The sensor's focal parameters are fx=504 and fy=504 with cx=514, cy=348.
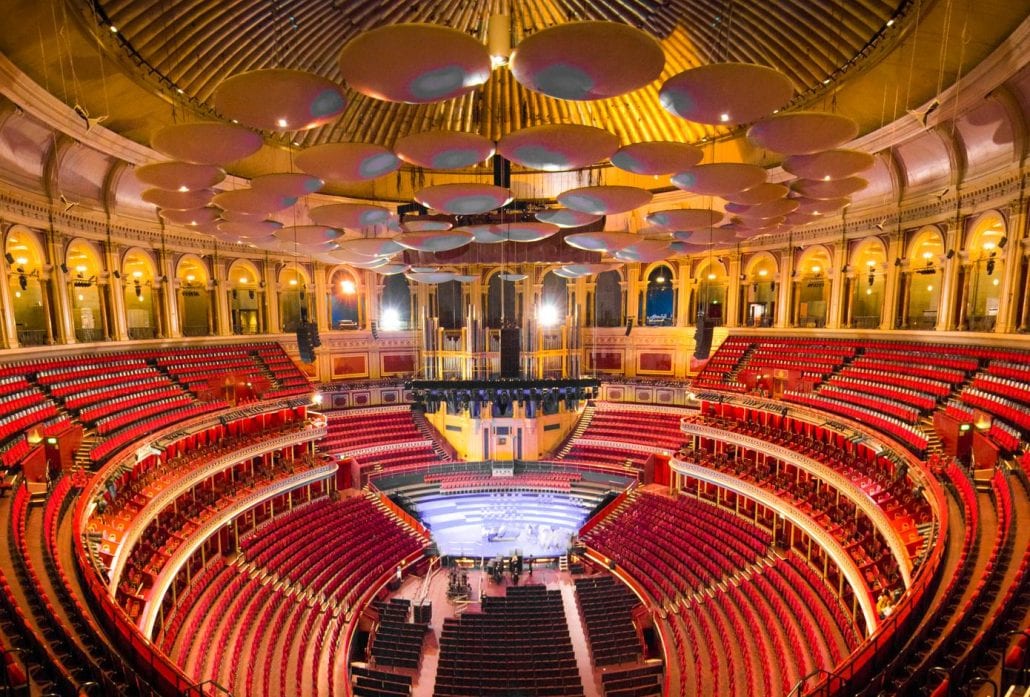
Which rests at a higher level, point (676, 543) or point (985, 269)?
point (985, 269)

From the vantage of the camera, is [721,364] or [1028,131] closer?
[1028,131]

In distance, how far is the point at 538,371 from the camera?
21641 millimetres

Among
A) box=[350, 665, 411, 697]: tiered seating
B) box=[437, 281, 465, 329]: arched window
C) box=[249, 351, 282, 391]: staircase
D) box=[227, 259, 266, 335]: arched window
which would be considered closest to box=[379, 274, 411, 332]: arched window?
box=[437, 281, 465, 329]: arched window

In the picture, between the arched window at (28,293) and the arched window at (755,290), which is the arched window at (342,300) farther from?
the arched window at (755,290)

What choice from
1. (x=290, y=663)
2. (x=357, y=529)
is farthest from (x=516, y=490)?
(x=290, y=663)

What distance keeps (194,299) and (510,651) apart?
759 inches

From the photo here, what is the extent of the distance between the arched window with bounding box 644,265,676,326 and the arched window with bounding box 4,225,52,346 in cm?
2154

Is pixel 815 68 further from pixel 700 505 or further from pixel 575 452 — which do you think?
pixel 575 452

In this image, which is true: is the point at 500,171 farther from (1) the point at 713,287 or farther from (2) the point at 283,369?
(1) the point at 713,287

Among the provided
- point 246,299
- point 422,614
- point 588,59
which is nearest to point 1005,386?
point 588,59

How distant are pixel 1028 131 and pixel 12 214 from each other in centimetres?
2390

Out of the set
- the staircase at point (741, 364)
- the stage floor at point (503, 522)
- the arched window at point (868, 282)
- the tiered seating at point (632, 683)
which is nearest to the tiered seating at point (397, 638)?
the stage floor at point (503, 522)

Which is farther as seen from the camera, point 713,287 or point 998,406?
point 713,287

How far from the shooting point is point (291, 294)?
→ 22.8m
